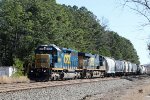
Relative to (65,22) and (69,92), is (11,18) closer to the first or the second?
(65,22)

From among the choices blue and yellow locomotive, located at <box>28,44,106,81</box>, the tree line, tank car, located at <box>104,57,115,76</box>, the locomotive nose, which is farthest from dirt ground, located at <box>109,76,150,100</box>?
the tree line

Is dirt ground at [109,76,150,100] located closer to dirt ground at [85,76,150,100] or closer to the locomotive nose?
dirt ground at [85,76,150,100]

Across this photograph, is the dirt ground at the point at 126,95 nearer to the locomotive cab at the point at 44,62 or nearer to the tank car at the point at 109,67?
the locomotive cab at the point at 44,62

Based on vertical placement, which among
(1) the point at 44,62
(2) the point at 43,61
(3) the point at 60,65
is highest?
(2) the point at 43,61

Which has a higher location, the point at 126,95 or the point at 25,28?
the point at 25,28

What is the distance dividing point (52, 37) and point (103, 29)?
73.3m

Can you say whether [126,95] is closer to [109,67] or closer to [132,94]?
[132,94]

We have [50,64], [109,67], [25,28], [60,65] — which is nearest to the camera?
[50,64]

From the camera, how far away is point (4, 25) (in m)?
62.9

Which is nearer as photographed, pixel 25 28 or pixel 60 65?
pixel 60 65

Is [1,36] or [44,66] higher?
[1,36]

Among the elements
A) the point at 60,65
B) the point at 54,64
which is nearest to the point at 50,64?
the point at 54,64

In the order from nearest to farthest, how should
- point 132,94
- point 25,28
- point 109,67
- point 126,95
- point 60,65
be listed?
point 126,95, point 132,94, point 60,65, point 25,28, point 109,67

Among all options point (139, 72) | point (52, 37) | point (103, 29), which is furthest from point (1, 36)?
point (103, 29)
